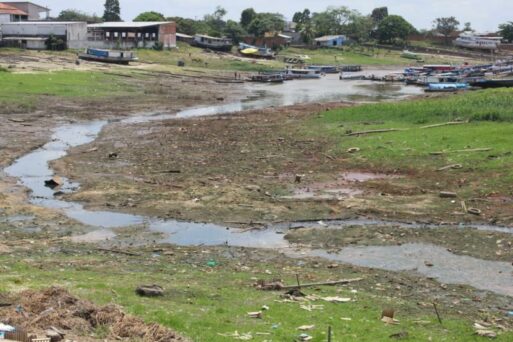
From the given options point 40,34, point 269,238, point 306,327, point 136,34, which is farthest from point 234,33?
point 306,327

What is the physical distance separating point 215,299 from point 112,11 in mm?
157943

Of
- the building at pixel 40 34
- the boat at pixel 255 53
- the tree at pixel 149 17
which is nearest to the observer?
the building at pixel 40 34

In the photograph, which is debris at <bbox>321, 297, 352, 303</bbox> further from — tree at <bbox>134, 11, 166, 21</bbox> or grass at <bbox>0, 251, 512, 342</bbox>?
tree at <bbox>134, 11, 166, 21</bbox>

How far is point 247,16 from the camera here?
557 feet

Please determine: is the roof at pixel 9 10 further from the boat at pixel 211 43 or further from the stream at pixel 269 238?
the stream at pixel 269 238

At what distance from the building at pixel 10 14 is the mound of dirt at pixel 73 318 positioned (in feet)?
363

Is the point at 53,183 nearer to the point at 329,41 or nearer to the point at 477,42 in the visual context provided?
the point at 329,41

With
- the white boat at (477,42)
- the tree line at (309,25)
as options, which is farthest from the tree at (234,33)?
the white boat at (477,42)

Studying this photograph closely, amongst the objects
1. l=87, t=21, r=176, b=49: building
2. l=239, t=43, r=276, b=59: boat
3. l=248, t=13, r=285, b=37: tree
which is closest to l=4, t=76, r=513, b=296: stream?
l=87, t=21, r=176, b=49: building

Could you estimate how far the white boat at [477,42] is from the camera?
176625 millimetres

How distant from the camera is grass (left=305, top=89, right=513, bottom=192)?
92.7 ft

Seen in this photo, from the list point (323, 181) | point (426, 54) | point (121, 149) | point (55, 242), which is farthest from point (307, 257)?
point (426, 54)

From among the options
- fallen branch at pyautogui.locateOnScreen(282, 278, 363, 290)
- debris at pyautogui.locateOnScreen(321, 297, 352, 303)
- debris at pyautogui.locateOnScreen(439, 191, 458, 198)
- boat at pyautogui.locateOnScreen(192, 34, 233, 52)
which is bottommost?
fallen branch at pyautogui.locateOnScreen(282, 278, 363, 290)

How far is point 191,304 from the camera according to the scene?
1368 centimetres
